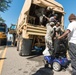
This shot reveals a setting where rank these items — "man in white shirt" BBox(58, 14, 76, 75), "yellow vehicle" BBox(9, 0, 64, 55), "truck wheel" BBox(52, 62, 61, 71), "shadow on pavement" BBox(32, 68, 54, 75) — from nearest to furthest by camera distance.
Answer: "man in white shirt" BBox(58, 14, 76, 75) < "shadow on pavement" BBox(32, 68, 54, 75) < "truck wheel" BBox(52, 62, 61, 71) < "yellow vehicle" BBox(9, 0, 64, 55)

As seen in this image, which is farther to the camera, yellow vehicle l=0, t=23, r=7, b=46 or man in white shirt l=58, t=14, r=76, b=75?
yellow vehicle l=0, t=23, r=7, b=46

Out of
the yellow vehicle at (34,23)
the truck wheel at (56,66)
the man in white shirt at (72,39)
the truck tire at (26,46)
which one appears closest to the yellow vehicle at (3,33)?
the yellow vehicle at (34,23)

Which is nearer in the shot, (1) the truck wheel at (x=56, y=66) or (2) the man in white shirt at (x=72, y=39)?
(2) the man in white shirt at (x=72, y=39)

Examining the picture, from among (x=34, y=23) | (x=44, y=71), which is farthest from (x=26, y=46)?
(x=44, y=71)

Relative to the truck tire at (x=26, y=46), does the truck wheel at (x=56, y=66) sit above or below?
below

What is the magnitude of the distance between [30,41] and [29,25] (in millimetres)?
887

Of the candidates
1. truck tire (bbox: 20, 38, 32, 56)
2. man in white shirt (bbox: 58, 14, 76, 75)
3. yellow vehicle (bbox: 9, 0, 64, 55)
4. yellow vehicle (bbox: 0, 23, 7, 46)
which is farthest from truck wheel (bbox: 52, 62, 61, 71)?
yellow vehicle (bbox: 0, 23, 7, 46)

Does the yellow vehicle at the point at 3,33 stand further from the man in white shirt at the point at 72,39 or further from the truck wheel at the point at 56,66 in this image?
the man in white shirt at the point at 72,39

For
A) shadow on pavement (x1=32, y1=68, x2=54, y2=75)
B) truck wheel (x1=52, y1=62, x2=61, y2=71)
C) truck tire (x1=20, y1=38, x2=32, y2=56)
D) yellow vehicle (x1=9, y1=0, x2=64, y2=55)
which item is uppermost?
yellow vehicle (x1=9, y1=0, x2=64, y2=55)

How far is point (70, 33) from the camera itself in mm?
4777

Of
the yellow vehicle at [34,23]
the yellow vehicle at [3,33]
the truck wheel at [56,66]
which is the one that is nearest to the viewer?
the truck wheel at [56,66]

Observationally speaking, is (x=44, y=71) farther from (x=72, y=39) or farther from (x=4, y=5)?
(x=4, y=5)

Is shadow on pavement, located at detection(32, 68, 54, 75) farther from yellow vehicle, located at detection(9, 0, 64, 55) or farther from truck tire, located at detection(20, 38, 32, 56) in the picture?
truck tire, located at detection(20, 38, 32, 56)

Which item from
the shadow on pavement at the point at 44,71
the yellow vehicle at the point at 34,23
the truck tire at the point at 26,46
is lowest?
the shadow on pavement at the point at 44,71
